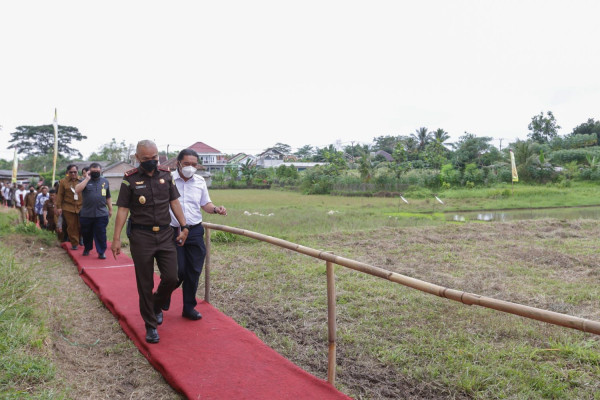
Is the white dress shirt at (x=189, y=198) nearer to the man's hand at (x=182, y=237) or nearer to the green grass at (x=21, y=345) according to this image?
the man's hand at (x=182, y=237)

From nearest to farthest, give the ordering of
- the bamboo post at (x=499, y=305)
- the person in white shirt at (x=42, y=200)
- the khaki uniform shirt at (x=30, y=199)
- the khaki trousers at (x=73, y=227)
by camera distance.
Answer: the bamboo post at (x=499, y=305), the khaki trousers at (x=73, y=227), the person in white shirt at (x=42, y=200), the khaki uniform shirt at (x=30, y=199)

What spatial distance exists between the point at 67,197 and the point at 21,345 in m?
4.92

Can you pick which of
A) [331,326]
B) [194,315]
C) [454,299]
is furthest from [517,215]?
[454,299]

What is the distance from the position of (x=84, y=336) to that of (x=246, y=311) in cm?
146

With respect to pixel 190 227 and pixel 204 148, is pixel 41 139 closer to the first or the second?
pixel 204 148

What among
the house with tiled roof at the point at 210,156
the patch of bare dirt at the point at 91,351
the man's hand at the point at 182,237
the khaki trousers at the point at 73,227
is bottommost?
the patch of bare dirt at the point at 91,351

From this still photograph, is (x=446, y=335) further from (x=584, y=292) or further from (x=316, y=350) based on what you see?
(x=584, y=292)

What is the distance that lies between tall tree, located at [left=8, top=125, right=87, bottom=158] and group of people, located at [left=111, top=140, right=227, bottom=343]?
69377 mm

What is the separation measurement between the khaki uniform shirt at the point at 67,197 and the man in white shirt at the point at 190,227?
4.11 meters

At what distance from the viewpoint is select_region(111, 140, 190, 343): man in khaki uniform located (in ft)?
12.0

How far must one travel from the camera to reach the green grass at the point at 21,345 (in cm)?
273

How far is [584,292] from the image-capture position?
5.16 meters

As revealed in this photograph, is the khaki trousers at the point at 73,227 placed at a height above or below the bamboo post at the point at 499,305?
below

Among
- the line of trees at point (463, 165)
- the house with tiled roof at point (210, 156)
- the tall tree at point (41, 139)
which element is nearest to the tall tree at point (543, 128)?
the line of trees at point (463, 165)
